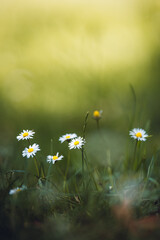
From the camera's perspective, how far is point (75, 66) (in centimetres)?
233

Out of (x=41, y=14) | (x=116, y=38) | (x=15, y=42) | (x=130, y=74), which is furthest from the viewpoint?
(x=41, y=14)

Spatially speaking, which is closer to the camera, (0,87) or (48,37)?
(0,87)

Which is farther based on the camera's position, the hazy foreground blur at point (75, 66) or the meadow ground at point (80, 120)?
the hazy foreground blur at point (75, 66)

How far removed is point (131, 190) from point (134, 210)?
92mm

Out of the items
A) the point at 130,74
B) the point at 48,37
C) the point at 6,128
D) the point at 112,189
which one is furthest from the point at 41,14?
the point at 112,189

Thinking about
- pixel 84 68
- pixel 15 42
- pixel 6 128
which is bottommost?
pixel 6 128

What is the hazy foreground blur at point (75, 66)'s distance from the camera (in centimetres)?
216

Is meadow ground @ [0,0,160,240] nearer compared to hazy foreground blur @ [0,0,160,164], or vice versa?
meadow ground @ [0,0,160,240]

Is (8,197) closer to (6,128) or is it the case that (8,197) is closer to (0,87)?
(6,128)

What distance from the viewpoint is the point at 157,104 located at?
219cm

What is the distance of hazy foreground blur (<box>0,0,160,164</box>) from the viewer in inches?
85.1

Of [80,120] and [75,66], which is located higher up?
[75,66]

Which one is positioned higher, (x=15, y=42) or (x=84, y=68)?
(x=15, y=42)

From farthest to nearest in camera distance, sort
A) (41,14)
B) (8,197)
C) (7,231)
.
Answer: (41,14), (8,197), (7,231)
